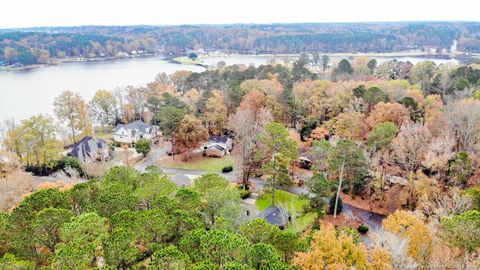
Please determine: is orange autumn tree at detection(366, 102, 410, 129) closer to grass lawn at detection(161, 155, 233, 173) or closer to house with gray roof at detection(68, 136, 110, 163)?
grass lawn at detection(161, 155, 233, 173)

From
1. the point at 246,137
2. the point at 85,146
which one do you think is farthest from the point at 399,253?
the point at 85,146

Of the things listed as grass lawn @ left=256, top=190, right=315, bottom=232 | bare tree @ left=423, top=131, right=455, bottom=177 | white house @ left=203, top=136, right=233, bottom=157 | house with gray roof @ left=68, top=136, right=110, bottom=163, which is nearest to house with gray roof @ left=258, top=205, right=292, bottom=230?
grass lawn @ left=256, top=190, right=315, bottom=232

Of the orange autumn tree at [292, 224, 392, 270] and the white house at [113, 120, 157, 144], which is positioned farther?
the white house at [113, 120, 157, 144]

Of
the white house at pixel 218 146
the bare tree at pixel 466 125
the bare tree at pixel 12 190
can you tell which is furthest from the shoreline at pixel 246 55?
the bare tree at pixel 466 125

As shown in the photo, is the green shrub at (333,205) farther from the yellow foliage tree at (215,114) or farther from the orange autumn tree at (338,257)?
the yellow foliage tree at (215,114)

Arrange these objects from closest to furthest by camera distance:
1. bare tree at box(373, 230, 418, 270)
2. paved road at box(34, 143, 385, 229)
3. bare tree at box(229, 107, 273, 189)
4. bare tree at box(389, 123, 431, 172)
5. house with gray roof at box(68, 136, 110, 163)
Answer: bare tree at box(373, 230, 418, 270) < bare tree at box(389, 123, 431, 172) < paved road at box(34, 143, 385, 229) < bare tree at box(229, 107, 273, 189) < house with gray roof at box(68, 136, 110, 163)
